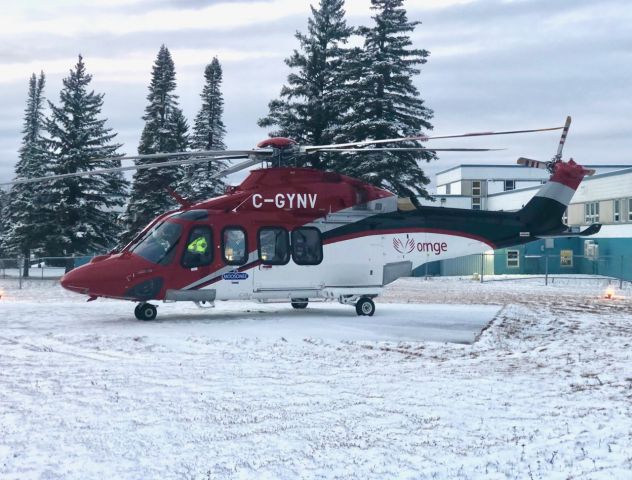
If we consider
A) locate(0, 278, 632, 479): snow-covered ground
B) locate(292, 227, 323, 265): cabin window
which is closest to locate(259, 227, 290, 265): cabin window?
locate(292, 227, 323, 265): cabin window

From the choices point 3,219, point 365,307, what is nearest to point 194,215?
point 365,307

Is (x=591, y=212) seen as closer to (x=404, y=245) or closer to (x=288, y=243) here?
(x=404, y=245)

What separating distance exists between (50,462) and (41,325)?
31.8ft

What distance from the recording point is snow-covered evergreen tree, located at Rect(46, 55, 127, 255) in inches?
Result: 1511

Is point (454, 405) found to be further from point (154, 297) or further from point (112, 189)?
point (112, 189)

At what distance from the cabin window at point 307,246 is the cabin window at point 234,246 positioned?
4.06ft

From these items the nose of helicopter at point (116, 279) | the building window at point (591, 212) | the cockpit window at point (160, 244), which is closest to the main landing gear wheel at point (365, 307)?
the cockpit window at point (160, 244)

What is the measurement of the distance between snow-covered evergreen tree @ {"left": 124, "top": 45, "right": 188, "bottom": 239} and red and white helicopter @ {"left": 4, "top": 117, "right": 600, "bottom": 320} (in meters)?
26.3

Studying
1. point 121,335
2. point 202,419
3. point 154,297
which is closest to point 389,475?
point 202,419

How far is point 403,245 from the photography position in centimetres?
1830

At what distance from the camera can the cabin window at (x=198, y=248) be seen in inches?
640

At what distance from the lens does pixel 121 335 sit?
1350 cm

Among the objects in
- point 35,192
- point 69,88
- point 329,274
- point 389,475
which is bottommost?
point 389,475

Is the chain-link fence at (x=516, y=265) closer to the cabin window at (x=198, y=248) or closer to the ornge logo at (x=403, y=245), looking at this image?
the ornge logo at (x=403, y=245)
